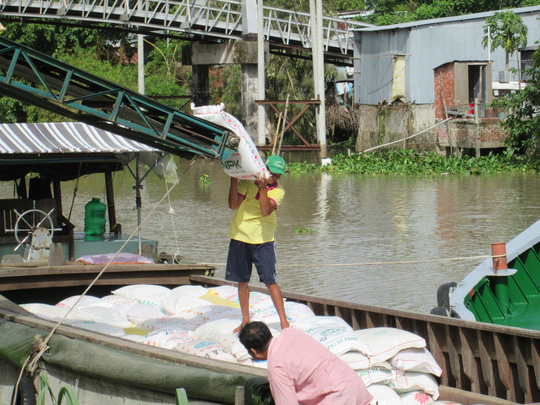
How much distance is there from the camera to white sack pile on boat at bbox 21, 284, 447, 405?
6.44 meters

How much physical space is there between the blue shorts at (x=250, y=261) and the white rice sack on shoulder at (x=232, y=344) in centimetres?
56

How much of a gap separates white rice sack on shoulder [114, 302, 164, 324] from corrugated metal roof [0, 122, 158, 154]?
8.10ft

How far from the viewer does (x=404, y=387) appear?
255 inches

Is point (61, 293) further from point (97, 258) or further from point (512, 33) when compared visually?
point (512, 33)

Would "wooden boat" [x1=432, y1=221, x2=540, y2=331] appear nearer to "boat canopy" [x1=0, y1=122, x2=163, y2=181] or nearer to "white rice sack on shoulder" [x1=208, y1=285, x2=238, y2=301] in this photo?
"white rice sack on shoulder" [x1=208, y1=285, x2=238, y2=301]

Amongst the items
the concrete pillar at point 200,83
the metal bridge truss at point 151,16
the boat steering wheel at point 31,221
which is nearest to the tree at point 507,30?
the metal bridge truss at point 151,16

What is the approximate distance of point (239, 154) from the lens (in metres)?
7.07

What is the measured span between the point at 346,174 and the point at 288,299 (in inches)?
796

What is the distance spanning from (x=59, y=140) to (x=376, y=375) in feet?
19.7

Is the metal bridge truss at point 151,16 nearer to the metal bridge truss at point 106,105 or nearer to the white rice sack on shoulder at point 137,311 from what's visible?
the white rice sack on shoulder at point 137,311

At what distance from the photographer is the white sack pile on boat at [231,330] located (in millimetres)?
6438

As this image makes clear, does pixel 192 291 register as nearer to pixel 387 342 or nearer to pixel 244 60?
pixel 387 342

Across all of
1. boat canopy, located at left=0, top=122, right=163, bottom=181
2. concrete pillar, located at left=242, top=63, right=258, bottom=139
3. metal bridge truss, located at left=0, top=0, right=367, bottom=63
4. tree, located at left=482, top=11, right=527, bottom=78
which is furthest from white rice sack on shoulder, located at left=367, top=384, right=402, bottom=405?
tree, located at left=482, top=11, right=527, bottom=78

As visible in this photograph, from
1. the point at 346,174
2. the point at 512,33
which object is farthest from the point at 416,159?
the point at 512,33
